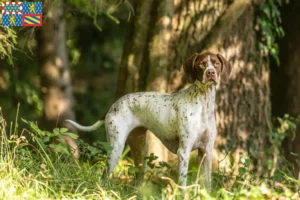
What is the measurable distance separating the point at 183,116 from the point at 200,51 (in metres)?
2.51

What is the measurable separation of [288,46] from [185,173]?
186 inches

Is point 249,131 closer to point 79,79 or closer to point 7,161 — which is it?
point 7,161

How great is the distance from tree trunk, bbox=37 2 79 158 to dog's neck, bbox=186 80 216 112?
10.5ft

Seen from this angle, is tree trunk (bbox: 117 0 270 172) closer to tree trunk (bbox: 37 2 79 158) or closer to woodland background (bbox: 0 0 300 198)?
woodland background (bbox: 0 0 300 198)

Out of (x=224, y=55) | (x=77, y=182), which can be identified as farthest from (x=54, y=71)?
(x=77, y=182)

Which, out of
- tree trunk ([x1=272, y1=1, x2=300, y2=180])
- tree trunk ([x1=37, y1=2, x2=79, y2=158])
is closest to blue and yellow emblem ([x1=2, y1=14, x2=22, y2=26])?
tree trunk ([x1=37, y1=2, x2=79, y2=158])

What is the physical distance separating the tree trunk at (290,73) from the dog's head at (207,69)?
14.3 ft

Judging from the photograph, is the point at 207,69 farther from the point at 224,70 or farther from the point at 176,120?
the point at 176,120

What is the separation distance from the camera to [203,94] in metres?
6.49

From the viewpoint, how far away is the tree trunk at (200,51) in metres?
8.70

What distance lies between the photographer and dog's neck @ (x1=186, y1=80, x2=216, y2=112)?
6.48 m

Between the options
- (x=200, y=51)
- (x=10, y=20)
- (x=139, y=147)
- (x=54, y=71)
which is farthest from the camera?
(x=54, y=71)

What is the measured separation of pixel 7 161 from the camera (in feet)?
21.7

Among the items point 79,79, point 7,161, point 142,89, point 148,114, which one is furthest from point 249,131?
point 79,79
